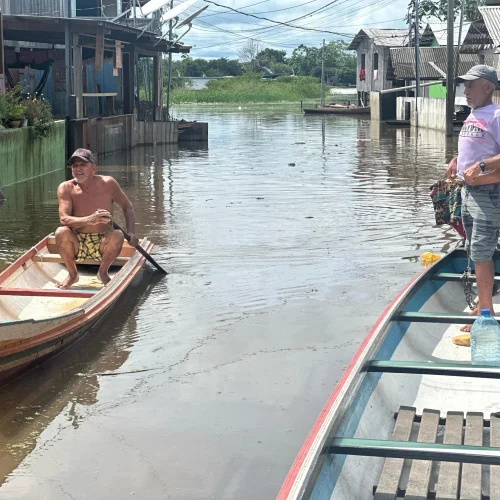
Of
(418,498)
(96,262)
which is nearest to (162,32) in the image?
(96,262)

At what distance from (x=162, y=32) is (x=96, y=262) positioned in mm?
19242

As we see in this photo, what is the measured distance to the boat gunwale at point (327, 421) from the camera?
355cm

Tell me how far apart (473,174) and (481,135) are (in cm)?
28

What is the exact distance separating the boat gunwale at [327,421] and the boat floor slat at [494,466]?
2.38 feet

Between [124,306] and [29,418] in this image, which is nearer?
[29,418]

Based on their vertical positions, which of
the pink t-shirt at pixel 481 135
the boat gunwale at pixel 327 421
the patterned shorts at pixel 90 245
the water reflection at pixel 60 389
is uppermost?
the pink t-shirt at pixel 481 135

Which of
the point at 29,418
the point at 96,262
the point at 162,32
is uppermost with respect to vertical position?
the point at 162,32

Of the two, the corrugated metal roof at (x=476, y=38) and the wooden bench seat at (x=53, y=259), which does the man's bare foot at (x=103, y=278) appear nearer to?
the wooden bench seat at (x=53, y=259)

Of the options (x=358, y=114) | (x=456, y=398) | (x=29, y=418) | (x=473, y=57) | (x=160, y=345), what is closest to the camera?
(x=456, y=398)

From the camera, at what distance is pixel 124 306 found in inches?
360

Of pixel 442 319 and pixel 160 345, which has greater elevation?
pixel 442 319

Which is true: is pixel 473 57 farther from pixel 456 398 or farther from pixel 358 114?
pixel 456 398

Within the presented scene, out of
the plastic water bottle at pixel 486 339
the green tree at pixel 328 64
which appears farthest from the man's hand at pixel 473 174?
the green tree at pixel 328 64

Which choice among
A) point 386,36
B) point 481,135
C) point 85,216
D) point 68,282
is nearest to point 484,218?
point 481,135
